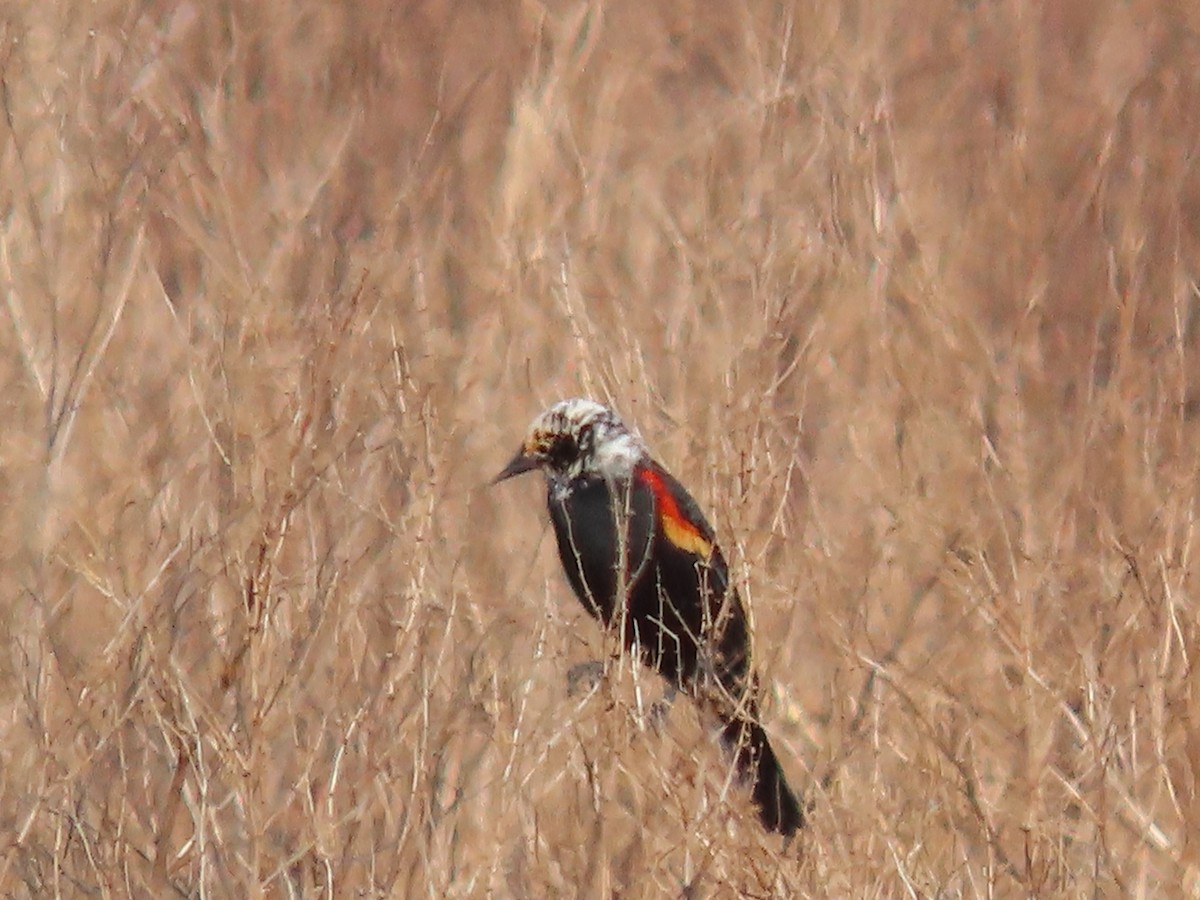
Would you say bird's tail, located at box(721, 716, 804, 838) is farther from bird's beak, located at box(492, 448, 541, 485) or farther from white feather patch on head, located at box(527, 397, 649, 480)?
bird's beak, located at box(492, 448, 541, 485)

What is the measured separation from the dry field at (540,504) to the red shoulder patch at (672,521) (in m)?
0.11

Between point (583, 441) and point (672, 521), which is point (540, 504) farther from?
point (672, 521)

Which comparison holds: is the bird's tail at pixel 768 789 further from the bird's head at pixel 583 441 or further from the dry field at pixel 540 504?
the bird's head at pixel 583 441

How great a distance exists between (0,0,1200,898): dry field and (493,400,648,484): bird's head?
136 millimetres

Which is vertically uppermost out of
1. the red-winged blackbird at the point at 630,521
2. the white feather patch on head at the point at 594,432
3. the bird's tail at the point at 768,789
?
the white feather patch on head at the point at 594,432

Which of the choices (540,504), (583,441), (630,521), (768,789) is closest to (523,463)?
(583,441)

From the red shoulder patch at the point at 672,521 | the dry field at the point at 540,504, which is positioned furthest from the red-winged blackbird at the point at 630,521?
the dry field at the point at 540,504

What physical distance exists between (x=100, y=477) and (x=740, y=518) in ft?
8.74

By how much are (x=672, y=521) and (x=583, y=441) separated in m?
0.36

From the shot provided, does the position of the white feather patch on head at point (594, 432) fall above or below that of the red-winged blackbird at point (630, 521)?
above

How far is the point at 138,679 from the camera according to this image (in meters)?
3.92

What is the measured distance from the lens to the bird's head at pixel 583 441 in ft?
18.9

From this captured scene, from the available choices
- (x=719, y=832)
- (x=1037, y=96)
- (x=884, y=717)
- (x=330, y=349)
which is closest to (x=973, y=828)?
(x=719, y=832)

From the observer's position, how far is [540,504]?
8062mm
